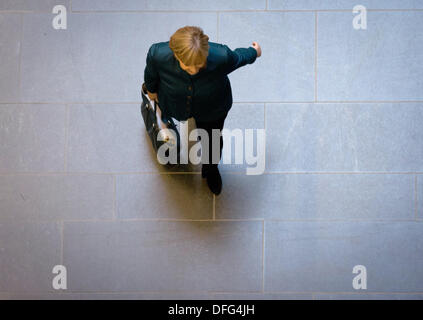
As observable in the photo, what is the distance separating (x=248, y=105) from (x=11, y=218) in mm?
1810

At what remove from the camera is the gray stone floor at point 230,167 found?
98.9 inches

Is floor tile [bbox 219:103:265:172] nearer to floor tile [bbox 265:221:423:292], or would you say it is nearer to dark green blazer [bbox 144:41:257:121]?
floor tile [bbox 265:221:423:292]

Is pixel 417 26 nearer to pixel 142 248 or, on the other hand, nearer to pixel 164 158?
pixel 164 158

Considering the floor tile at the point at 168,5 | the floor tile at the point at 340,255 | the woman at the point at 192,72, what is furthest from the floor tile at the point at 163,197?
the floor tile at the point at 168,5

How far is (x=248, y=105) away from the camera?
8.42 ft

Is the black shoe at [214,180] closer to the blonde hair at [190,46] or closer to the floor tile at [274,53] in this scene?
the floor tile at [274,53]

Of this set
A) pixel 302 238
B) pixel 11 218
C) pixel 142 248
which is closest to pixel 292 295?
pixel 302 238

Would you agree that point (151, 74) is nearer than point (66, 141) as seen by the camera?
Yes

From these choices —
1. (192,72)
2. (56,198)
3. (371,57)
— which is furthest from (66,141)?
(371,57)

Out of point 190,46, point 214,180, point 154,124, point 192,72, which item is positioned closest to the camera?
point 190,46

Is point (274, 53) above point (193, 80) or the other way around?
above

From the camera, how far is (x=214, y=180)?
2479 mm

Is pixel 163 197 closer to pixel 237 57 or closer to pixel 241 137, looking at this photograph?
pixel 241 137

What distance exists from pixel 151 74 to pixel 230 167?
3.18 ft
